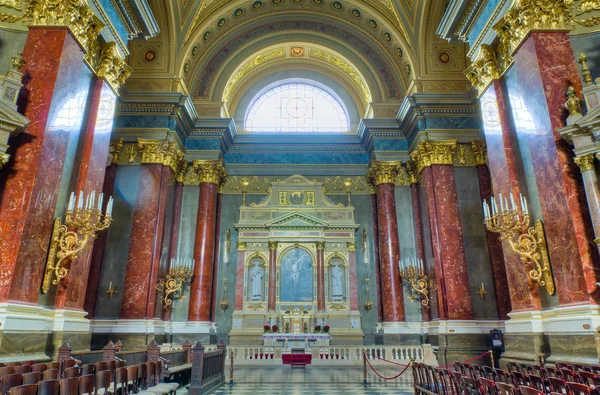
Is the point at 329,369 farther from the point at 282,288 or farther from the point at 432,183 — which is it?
the point at 432,183

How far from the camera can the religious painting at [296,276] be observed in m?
16.4

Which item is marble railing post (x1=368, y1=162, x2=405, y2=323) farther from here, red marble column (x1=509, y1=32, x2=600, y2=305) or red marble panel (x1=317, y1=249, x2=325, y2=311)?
red marble column (x1=509, y1=32, x2=600, y2=305)

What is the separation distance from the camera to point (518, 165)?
28.5 feet

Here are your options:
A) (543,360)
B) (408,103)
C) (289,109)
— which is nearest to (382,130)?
(408,103)

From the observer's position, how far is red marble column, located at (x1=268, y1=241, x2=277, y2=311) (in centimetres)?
1616

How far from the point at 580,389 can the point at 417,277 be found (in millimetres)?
11088

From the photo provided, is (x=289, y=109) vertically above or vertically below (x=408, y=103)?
above

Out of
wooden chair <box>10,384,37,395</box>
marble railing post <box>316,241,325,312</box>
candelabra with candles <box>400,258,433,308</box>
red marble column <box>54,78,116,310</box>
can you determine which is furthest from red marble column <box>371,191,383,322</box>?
wooden chair <box>10,384,37,395</box>

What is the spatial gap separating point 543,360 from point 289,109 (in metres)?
15.3

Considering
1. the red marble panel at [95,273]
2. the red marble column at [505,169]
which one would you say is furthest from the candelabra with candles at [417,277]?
the red marble panel at [95,273]

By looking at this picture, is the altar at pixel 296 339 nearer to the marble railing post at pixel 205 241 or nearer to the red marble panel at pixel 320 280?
the red marble panel at pixel 320 280

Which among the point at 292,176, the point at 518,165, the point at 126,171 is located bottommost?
the point at 518,165

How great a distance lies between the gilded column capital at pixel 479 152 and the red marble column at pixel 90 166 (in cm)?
1128

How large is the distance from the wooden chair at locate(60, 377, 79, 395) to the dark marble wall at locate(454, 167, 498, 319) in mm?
11160
